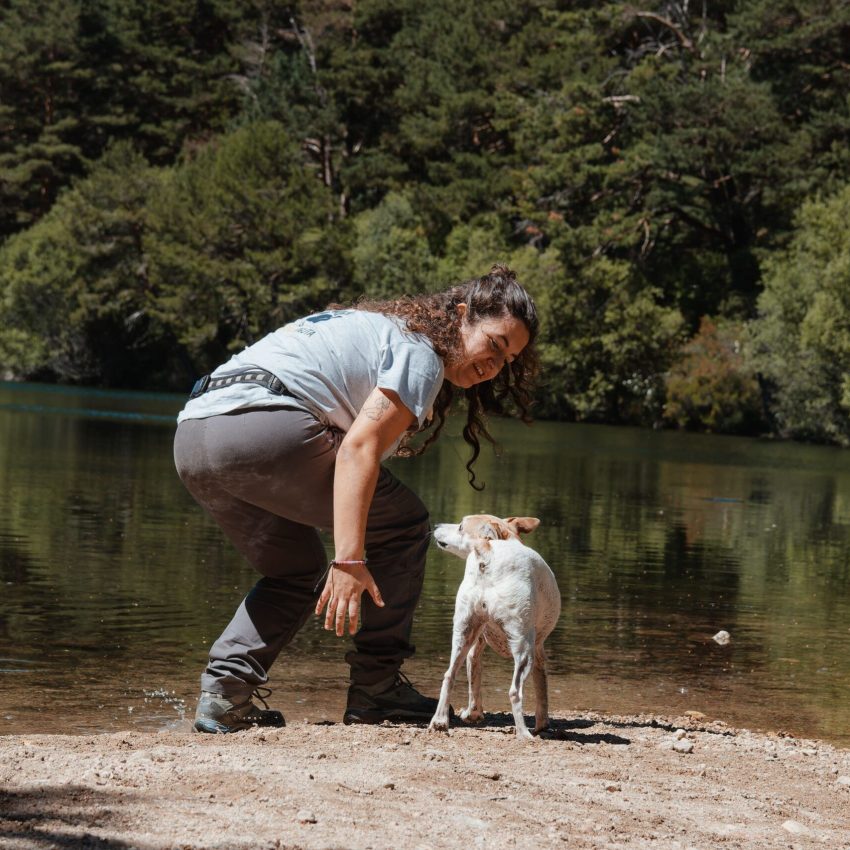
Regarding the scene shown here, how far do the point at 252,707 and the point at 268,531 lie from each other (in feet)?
2.74

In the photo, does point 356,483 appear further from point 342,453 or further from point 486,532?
point 486,532

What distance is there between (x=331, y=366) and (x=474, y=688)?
1765 millimetres

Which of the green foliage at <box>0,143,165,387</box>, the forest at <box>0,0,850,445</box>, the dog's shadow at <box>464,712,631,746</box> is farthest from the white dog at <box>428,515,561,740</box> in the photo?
the green foliage at <box>0,143,165,387</box>

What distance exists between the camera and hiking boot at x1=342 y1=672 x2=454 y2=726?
6582mm

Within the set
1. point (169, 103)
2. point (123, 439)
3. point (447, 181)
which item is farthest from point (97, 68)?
point (123, 439)

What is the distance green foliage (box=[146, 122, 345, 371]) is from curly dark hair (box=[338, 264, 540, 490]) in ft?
205

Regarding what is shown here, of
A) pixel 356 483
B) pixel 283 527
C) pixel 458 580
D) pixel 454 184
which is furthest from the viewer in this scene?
pixel 454 184

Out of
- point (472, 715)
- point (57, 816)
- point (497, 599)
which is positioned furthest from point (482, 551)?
point (57, 816)

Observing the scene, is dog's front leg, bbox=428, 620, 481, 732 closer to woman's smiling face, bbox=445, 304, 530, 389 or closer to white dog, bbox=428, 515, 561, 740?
white dog, bbox=428, 515, 561, 740

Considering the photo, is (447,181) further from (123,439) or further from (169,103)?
(123,439)

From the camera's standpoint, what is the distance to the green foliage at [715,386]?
188ft

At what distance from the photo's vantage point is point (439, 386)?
18.7 ft

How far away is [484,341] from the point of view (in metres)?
5.96

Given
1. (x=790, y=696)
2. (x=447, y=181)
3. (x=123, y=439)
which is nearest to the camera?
(x=790, y=696)
